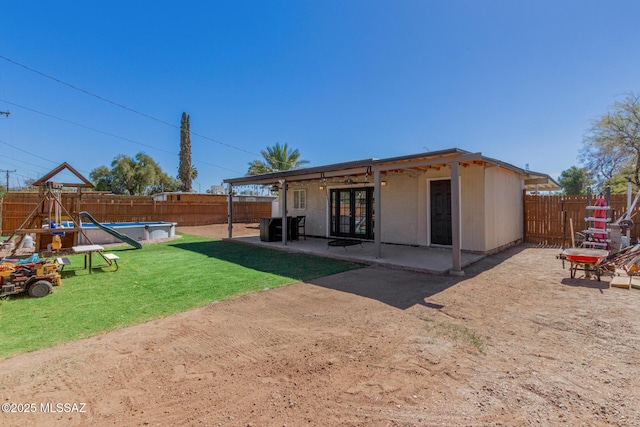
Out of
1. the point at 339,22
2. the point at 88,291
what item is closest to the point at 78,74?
the point at 339,22

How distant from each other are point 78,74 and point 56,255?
9.85m

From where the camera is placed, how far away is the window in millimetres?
12836

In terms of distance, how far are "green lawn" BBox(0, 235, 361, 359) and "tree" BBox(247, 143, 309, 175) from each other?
52.7 ft

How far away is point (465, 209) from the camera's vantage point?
8148 millimetres

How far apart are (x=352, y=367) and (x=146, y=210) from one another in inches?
717

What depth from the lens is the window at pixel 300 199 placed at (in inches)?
505

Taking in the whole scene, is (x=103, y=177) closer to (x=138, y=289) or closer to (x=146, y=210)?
(x=146, y=210)

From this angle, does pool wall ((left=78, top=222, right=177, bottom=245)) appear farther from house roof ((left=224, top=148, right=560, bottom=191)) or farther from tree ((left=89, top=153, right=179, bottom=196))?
tree ((left=89, top=153, right=179, bottom=196))

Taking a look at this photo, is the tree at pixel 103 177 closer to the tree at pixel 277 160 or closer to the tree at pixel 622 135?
the tree at pixel 277 160

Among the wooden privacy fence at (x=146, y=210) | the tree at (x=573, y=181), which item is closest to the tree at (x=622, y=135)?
the wooden privacy fence at (x=146, y=210)

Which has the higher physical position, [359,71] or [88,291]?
[359,71]

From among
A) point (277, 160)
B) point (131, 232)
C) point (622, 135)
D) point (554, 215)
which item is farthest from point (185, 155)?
point (622, 135)

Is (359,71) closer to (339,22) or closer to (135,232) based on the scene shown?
(339,22)

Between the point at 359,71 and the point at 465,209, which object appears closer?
the point at 465,209
